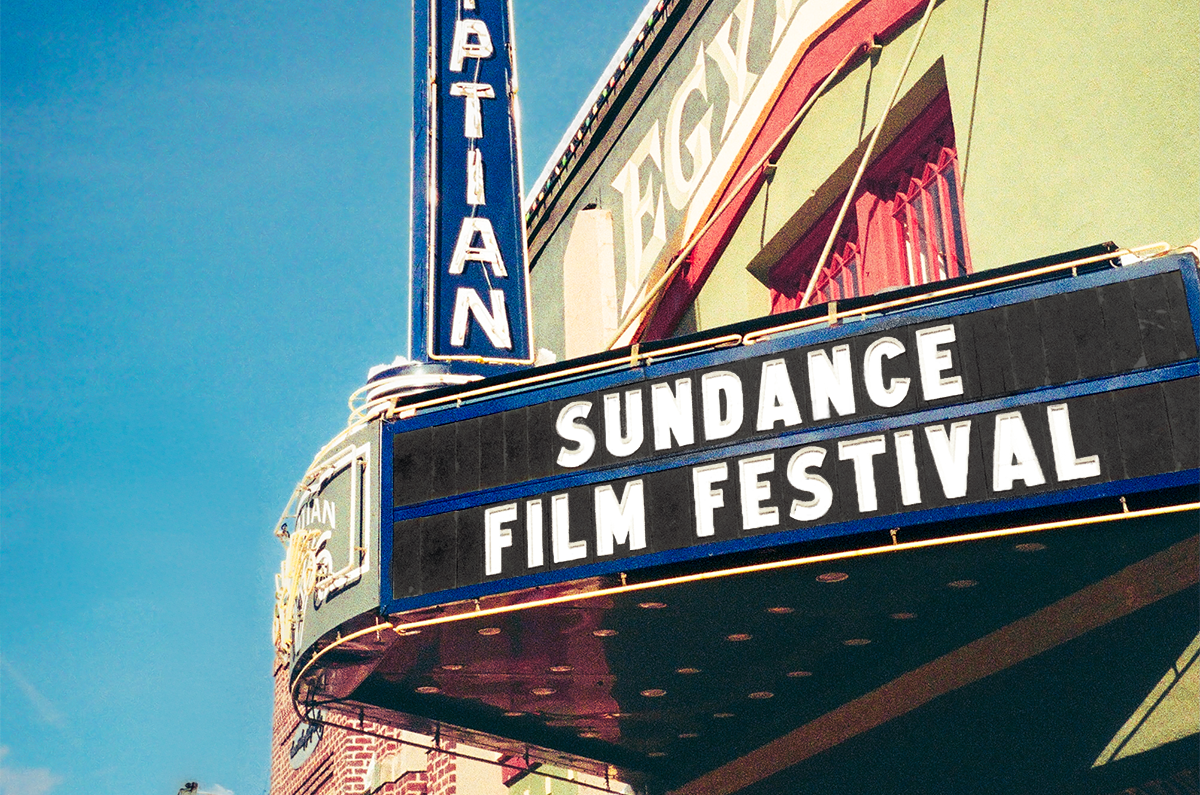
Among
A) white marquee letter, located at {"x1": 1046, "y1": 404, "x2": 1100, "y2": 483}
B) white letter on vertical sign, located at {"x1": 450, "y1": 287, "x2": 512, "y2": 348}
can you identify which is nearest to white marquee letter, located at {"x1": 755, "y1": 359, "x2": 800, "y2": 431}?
white marquee letter, located at {"x1": 1046, "y1": 404, "x2": 1100, "y2": 483}

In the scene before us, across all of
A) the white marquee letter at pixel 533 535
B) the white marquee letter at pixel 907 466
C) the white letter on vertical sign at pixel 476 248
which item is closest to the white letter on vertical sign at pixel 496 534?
the white marquee letter at pixel 533 535

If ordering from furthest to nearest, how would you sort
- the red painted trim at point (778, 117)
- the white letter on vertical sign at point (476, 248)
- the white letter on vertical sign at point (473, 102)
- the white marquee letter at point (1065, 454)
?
the white letter on vertical sign at point (473, 102)
the white letter on vertical sign at point (476, 248)
the red painted trim at point (778, 117)
the white marquee letter at point (1065, 454)

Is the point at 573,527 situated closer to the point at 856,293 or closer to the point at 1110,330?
the point at 1110,330

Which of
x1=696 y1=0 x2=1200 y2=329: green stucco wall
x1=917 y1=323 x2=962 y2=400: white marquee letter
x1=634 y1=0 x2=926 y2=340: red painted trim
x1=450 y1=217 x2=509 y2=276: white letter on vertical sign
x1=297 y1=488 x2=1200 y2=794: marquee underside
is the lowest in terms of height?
x1=297 y1=488 x2=1200 y2=794: marquee underside

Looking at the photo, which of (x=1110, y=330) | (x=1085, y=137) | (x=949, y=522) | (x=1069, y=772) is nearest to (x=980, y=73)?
(x=1085, y=137)

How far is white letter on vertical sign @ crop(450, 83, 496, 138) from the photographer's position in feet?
47.7

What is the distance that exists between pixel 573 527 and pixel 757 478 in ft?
4.25

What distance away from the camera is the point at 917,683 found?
1054cm

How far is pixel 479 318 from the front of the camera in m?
13.2

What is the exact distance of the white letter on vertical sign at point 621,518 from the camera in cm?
881

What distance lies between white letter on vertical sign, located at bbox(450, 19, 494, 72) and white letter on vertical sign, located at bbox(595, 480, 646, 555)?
7303mm

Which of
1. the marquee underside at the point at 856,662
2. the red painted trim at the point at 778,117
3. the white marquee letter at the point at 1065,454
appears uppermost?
the red painted trim at the point at 778,117

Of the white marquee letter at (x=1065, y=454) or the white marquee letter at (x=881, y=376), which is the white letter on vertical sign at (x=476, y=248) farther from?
the white marquee letter at (x=1065, y=454)

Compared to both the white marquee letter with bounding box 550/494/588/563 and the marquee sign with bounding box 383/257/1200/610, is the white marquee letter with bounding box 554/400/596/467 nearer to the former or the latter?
the marquee sign with bounding box 383/257/1200/610
